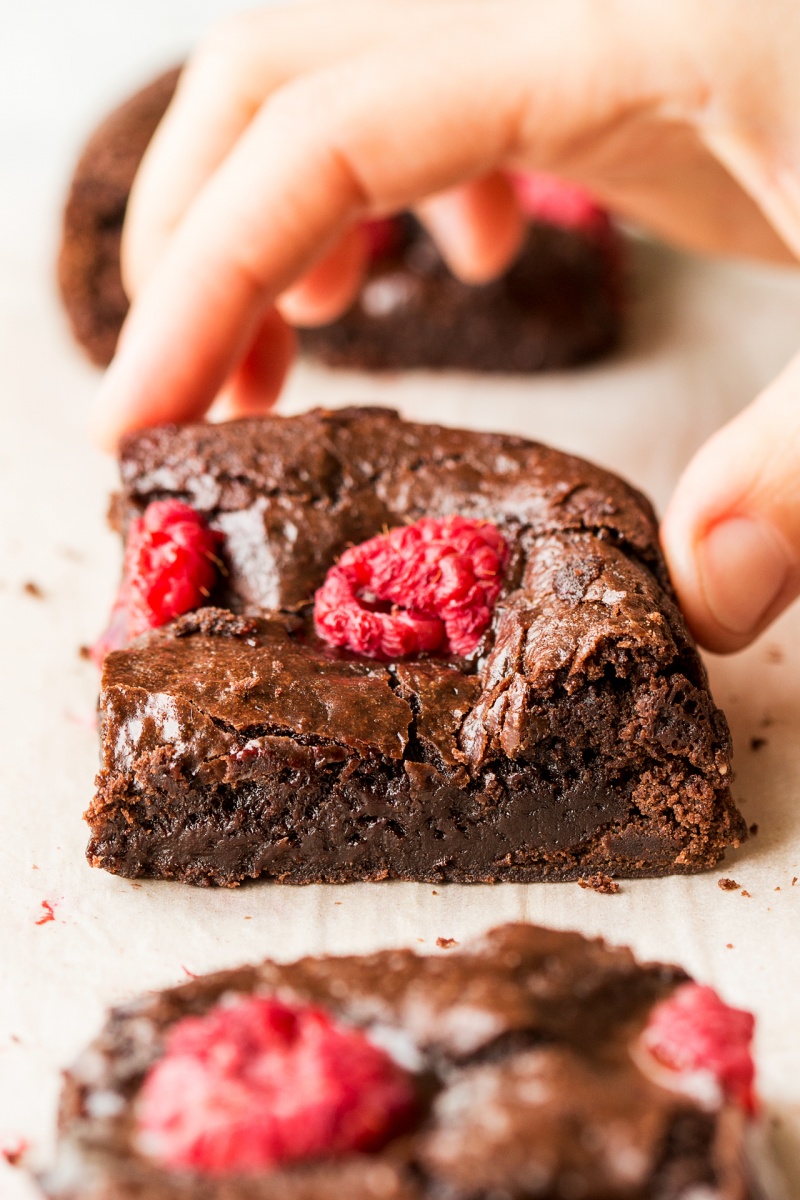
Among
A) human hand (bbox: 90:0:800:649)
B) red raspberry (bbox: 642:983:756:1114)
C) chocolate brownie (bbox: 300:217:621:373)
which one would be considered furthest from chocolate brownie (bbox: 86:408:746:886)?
chocolate brownie (bbox: 300:217:621:373)

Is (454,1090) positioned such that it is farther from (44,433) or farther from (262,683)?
(44,433)

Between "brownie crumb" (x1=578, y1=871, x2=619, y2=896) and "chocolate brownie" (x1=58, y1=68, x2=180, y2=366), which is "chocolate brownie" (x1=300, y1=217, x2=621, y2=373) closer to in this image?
"chocolate brownie" (x1=58, y1=68, x2=180, y2=366)

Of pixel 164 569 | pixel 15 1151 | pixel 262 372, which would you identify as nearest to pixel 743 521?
pixel 164 569

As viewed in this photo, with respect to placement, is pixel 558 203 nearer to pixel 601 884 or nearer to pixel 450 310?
pixel 450 310

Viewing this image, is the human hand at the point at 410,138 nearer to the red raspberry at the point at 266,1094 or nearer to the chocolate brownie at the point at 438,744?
the chocolate brownie at the point at 438,744

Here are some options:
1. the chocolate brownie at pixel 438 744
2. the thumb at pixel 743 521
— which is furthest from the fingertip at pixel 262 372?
the thumb at pixel 743 521

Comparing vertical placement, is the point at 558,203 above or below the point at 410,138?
below
